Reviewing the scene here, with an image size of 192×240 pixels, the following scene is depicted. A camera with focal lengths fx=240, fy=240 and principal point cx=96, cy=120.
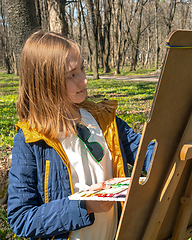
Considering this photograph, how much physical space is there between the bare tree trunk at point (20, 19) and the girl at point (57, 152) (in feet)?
9.10

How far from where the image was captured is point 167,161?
39.2 inches

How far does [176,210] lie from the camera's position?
1.17 metres

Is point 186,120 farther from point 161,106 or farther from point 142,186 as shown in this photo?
point 142,186

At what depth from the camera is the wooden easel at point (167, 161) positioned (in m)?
0.83

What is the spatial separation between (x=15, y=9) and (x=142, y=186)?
391 centimetres

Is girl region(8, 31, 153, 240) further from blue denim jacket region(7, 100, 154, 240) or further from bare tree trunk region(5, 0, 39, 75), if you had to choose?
bare tree trunk region(5, 0, 39, 75)

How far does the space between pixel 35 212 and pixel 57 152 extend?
313 millimetres

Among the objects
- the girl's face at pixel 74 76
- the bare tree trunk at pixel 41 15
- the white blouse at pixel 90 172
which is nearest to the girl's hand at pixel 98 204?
the white blouse at pixel 90 172

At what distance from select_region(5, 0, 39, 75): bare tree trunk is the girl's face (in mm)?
2820

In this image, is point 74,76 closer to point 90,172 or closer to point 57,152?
point 57,152

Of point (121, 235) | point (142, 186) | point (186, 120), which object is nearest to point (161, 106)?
point (186, 120)

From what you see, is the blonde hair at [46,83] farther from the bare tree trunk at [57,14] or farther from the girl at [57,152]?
the bare tree trunk at [57,14]

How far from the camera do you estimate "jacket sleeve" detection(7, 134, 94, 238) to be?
1174 mm

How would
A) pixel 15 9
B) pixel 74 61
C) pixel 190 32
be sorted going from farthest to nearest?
pixel 15 9, pixel 74 61, pixel 190 32
